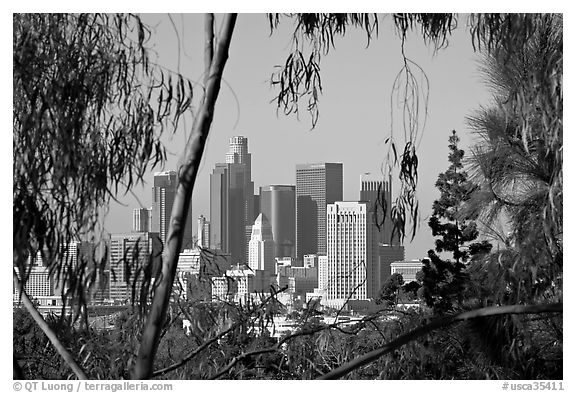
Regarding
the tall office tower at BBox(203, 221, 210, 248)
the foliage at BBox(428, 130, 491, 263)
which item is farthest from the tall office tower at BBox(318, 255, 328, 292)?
the tall office tower at BBox(203, 221, 210, 248)

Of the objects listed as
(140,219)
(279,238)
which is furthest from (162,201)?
(279,238)

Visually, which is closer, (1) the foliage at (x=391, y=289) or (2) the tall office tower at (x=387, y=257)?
(2) the tall office tower at (x=387, y=257)

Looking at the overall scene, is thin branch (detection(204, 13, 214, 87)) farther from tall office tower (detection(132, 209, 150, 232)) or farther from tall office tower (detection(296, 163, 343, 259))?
tall office tower (detection(296, 163, 343, 259))

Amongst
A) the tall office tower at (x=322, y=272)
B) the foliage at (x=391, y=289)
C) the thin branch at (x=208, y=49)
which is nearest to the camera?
the thin branch at (x=208, y=49)

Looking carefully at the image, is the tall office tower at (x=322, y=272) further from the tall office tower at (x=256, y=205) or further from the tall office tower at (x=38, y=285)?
the tall office tower at (x=38, y=285)

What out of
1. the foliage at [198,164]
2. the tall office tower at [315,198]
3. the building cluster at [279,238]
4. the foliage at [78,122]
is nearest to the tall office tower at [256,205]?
the building cluster at [279,238]
